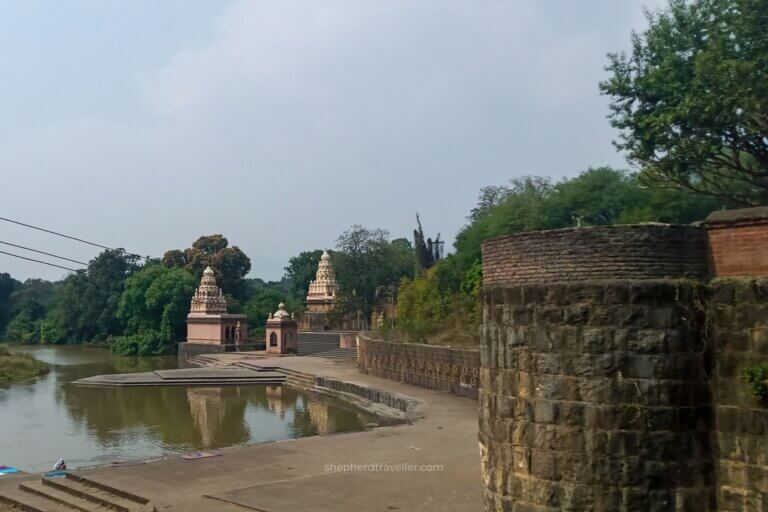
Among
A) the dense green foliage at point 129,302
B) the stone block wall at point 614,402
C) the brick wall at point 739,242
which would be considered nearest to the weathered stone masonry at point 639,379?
the stone block wall at point 614,402

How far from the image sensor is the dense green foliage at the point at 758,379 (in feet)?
18.3

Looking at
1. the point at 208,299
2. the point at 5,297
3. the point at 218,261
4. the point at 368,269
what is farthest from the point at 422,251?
the point at 5,297

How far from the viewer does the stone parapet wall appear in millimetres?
21609

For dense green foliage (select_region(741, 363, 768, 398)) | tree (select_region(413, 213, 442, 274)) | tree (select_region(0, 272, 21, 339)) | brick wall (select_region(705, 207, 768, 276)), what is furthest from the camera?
tree (select_region(0, 272, 21, 339))

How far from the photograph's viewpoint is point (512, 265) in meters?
6.88

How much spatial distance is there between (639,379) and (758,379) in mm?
870

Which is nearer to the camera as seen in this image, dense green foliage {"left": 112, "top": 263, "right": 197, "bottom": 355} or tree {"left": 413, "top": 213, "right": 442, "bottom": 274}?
tree {"left": 413, "top": 213, "right": 442, "bottom": 274}

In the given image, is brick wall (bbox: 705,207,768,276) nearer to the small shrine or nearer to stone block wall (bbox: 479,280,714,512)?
stone block wall (bbox: 479,280,714,512)

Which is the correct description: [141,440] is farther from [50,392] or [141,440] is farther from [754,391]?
[754,391]

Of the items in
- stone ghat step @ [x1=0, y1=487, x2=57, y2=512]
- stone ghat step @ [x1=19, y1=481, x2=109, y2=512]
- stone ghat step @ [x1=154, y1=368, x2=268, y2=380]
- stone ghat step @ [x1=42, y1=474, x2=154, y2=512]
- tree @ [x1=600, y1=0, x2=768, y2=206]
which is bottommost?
stone ghat step @ [x1=0, y1=487, x2=57, y2=512]

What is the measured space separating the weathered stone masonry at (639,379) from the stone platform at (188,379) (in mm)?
26167

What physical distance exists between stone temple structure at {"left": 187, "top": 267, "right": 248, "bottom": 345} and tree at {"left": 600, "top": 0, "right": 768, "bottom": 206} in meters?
34.3

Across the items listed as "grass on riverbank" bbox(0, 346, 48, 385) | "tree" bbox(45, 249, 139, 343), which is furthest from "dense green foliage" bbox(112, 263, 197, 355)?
"grass on riverbank" bbox(0, 346, 48, 385)

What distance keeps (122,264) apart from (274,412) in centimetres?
4752
